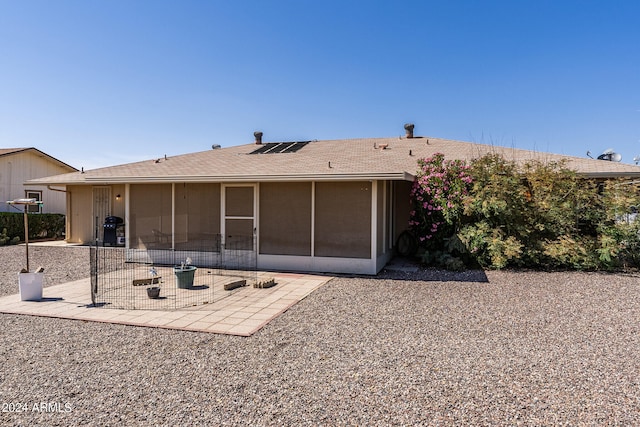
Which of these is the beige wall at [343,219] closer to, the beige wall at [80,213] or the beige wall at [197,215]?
the beige wall at [197,215]

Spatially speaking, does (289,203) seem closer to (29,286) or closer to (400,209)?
(400,209)

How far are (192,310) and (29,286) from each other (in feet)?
10.1

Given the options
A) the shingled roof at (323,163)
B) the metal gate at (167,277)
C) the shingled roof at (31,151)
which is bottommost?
the metal gate at (167,277)

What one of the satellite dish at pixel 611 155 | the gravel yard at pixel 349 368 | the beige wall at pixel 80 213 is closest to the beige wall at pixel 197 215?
the gravel yard at pixel 349 368

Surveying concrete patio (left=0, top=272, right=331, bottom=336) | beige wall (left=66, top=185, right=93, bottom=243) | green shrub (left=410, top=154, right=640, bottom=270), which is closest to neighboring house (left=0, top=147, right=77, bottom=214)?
beige wall (left=66, top=185, right=93, bottom=243)

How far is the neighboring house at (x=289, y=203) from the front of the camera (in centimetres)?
821

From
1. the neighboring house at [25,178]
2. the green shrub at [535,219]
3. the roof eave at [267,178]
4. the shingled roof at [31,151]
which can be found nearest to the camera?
the roof eave at [267,178]

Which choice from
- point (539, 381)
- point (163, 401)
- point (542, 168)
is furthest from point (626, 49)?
point (163, 401)

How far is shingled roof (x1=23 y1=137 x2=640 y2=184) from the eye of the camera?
8.30 meters

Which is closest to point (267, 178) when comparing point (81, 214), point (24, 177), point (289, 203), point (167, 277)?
point (289, 203)

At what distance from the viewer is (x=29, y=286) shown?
6.05 meters

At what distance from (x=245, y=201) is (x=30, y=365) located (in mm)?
5980

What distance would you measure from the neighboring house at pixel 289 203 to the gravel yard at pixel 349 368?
262 cm

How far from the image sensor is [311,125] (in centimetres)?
1722
